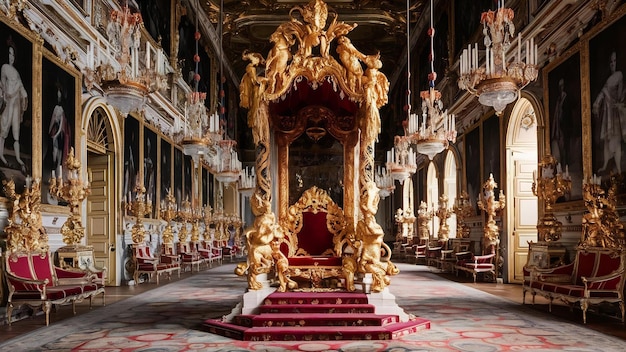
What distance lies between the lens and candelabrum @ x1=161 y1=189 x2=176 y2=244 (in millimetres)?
15297

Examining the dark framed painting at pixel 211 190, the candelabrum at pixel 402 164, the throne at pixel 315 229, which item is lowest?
the throne at pixel 315 229

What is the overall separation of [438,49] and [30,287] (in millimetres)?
15238

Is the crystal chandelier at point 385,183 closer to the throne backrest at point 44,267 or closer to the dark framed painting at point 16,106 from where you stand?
the dark framed painting at point 16,106

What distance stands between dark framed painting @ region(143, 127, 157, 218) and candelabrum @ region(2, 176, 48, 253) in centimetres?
640

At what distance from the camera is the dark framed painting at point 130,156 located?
517 inches

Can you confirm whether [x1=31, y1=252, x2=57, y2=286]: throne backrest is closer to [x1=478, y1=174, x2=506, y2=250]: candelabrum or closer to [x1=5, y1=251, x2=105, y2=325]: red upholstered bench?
[x1=5, y1=251, x2=105, y2=325]: red upholstered bench

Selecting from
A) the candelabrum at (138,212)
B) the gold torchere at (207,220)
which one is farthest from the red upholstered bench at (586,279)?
the gold torchere at (207,220)

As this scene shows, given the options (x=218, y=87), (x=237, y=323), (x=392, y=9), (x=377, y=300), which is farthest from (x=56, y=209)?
(x=218, y=87)

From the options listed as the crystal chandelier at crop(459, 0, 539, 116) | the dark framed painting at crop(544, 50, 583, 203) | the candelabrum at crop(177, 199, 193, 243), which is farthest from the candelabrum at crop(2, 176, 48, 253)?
the candelabrum at crop(177, 199, 193, 243)

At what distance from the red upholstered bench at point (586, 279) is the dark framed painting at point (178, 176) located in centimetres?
1169

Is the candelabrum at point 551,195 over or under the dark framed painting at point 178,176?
under

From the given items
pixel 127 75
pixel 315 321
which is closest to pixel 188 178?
pixel 127 75

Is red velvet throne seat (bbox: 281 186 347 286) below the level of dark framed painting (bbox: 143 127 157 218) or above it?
below

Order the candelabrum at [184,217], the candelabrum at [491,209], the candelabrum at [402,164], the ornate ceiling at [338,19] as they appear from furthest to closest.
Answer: the ornate ceiling at [338,19]
the candelabrum at [184,217]
the candelabrum at [402,164]
the candelabrum at [491,209]
